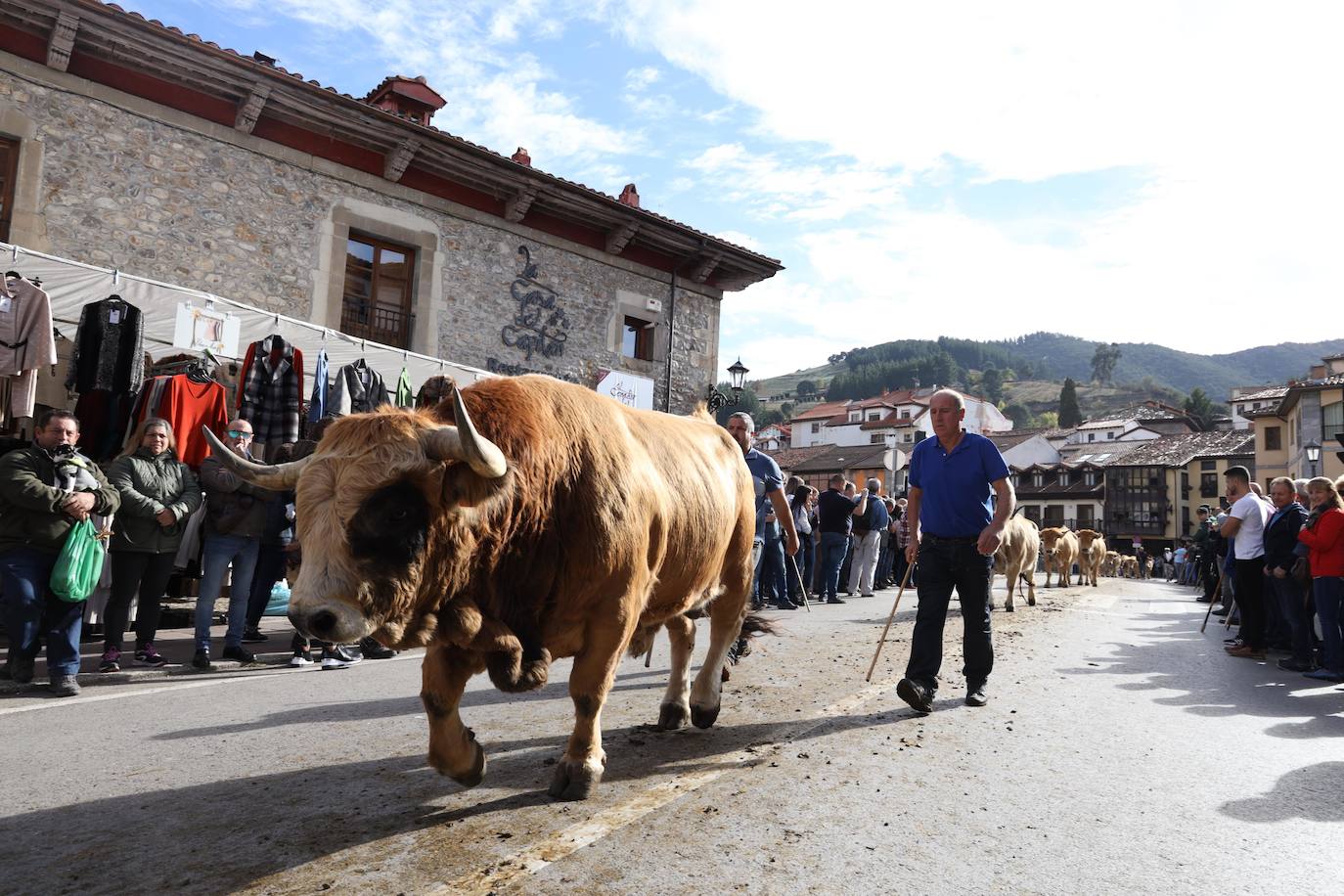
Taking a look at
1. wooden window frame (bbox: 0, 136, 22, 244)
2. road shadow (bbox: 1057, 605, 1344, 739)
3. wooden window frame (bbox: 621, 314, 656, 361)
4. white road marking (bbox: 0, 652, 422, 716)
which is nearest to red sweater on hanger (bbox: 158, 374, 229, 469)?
white road marking (bbox: 0, 652, 422, 716)

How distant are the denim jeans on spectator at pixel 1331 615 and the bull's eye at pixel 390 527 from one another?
8.27 meters

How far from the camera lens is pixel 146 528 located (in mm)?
6352

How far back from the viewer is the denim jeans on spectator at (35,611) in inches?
215

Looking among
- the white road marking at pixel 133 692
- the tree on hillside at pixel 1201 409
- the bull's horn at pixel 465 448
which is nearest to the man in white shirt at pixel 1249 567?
the bull's horn at pixel 465 448

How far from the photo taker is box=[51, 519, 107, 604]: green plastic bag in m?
5.43

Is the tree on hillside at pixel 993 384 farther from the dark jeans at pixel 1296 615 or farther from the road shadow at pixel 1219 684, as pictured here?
the dark jeans at pixel 1296 615

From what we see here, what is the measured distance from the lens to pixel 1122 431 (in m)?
86.4

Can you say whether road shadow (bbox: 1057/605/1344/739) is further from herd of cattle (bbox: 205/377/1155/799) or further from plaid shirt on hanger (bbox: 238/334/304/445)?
plaid shirt on hanger (bbox: 238/334/304/445)

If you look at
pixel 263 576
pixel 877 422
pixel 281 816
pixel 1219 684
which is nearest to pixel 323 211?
pixel 263 576

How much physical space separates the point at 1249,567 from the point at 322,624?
9.96 m

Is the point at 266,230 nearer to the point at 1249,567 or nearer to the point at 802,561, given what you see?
the point at 802,561

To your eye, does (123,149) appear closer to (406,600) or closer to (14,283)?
(14,283)

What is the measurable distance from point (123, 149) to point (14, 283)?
537 centimetres

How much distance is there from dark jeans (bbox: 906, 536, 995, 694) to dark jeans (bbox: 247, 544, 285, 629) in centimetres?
550
